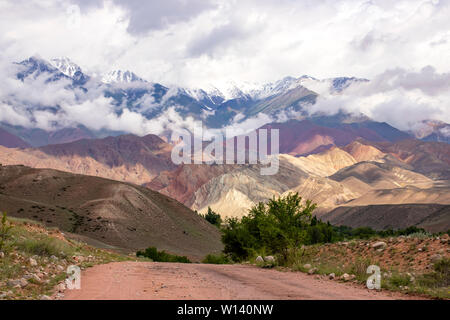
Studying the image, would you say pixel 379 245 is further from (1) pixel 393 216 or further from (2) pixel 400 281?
(1) pixel 393 216

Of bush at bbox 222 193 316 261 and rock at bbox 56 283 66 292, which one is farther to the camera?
bush at bbox 222 193 316 261

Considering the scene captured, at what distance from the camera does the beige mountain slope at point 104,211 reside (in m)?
79.9

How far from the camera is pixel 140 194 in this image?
4286 inches

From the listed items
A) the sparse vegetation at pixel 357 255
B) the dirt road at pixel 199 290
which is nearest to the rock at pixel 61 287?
the dirt road at pixel 199 290

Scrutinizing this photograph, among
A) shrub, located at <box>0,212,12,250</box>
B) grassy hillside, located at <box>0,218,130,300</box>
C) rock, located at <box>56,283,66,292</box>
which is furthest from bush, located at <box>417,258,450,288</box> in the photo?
shrub, located at <box>0,212,12,250</box>

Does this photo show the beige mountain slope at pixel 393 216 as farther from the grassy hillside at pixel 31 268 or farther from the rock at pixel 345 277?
the grassy hillside at pixel 31 268

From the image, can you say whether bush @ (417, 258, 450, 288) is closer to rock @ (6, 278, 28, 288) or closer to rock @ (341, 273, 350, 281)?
rock @ (341, 273, 350, 281)

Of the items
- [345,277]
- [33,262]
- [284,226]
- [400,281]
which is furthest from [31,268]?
[284,226]

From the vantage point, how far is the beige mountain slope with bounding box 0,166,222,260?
79.9m

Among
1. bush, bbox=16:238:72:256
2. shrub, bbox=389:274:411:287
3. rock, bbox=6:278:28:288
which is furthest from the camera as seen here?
bush, bbox=16:238:72:256

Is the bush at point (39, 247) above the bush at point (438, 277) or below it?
above

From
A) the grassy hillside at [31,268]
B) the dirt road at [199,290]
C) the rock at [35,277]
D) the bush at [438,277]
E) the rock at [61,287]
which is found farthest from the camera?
the bush at [438,277]

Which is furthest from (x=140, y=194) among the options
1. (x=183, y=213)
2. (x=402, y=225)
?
(x=402, y=225)
